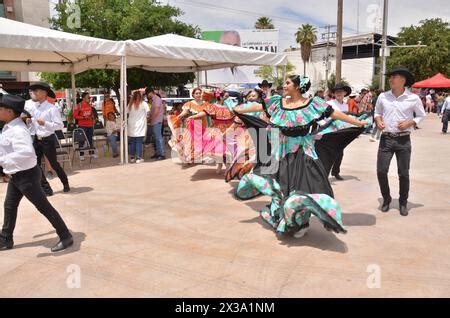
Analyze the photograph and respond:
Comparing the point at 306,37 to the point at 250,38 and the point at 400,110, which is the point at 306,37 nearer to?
the point at 250,38

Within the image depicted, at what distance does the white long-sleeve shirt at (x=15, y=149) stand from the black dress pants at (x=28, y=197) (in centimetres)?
9

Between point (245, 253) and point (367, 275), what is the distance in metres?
1.17

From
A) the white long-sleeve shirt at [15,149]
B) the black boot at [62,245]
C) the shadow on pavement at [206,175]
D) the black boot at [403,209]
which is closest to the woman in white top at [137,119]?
the shadow on pavement at [206,175]

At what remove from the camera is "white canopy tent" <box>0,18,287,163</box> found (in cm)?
773

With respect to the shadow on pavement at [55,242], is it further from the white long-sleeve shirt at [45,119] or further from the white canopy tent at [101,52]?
the white canopy tent at [101,52]

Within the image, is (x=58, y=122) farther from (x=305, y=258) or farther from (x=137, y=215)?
(x=305, y=258)

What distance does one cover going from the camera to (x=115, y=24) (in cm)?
1744

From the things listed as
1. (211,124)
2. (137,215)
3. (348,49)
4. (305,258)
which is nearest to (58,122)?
(137,215)

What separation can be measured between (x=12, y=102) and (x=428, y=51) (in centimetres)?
4269

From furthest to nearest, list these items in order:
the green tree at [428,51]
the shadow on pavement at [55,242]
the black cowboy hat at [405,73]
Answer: the green tree at [428,51]
the black cowboy hat at [405,73]
the shadow on pavement at [55,242]

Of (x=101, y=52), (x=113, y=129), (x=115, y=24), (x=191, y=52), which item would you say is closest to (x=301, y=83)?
(x=101, y=52)

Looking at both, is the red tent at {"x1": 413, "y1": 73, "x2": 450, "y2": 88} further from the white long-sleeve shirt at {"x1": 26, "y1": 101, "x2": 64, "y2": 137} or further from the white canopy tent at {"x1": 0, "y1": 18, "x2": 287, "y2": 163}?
the white long-sleeve shirt at {"x1": 26, "y1": 101, "x2": 64, "y2": 137}

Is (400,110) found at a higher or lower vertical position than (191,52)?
lower

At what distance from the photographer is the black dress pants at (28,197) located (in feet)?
13.3
